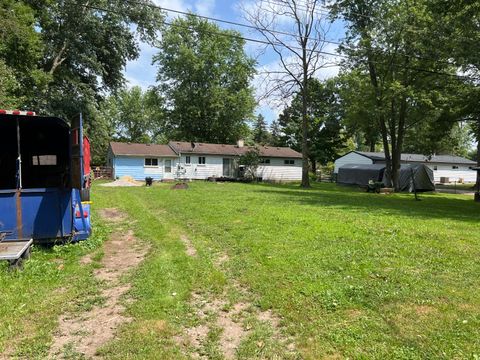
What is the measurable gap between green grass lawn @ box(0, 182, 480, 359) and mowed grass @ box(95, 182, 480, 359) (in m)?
0.02

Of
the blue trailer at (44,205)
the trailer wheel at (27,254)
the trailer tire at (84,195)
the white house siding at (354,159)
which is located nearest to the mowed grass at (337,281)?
the trailer tire at (84,195)

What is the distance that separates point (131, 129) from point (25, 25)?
4619 centimetres

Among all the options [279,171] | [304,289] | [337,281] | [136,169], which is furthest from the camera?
[279,171]

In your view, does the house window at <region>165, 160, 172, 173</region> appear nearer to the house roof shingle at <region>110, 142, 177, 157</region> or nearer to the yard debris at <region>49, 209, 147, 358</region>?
the house roof shingle at <region>110, 142, 177, 157</region>

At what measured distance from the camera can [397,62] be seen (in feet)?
79.4

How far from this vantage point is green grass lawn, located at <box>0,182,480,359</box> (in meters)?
3.28

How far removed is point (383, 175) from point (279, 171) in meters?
10.4

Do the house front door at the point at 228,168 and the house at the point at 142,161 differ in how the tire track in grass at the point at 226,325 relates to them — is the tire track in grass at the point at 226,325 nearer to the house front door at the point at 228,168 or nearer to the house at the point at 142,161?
the house at the point at 142,161

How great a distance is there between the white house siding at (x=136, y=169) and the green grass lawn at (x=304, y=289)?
22.7m

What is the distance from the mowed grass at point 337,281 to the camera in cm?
331

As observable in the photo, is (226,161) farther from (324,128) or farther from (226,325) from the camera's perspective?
(226,325)

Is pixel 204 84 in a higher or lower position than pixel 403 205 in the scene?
higher

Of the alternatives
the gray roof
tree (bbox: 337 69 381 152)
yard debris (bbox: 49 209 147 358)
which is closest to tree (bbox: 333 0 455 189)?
tree (bbox: 337 69 381 152)

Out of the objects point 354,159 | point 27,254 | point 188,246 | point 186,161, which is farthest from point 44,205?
point 354,159
